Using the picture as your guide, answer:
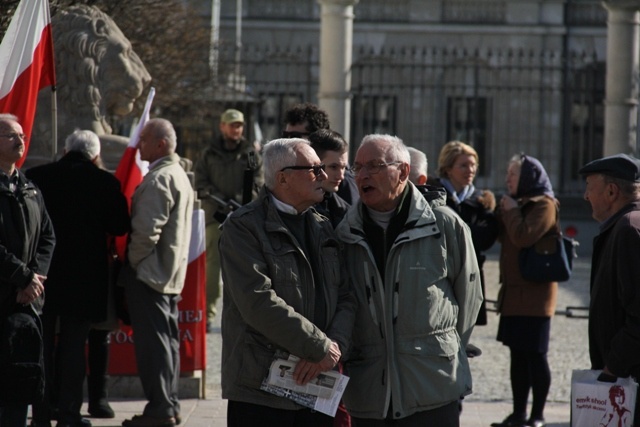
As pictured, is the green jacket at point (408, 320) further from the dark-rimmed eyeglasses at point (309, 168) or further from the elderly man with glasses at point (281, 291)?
the dark-rimmed eyeglasses at point (309, 168)

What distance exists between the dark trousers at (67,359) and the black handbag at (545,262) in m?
2.74

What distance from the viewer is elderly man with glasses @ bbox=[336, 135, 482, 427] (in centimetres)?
503

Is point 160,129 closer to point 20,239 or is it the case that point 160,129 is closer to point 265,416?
point 20,239

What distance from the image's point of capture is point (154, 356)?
7.77 metres

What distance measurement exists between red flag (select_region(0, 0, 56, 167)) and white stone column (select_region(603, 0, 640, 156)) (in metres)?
12.2

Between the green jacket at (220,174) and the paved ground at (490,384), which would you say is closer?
the paved ground at (490,384)

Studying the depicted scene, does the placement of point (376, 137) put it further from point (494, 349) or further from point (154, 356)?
point (494, 349)

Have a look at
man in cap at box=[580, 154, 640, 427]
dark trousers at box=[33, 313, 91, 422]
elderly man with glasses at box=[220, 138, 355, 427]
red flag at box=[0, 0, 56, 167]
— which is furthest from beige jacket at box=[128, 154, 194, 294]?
man in cap at box=[580, 154, 640, 427]

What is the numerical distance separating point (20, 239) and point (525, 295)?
3.23 meters

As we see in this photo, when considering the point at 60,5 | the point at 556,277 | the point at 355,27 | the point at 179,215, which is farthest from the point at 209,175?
the point at 355,27

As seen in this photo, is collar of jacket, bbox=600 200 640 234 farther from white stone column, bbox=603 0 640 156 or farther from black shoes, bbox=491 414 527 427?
white stone column, bbox=603 0 640 156

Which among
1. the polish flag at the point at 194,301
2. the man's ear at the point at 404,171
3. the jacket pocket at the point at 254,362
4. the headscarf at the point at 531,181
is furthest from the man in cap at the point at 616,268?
the polish flag at the point at 194,301

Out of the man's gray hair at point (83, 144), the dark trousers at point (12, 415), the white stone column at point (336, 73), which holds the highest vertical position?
the white stone column at point (336, 73)

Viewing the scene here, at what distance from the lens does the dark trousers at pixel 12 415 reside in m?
6.27
